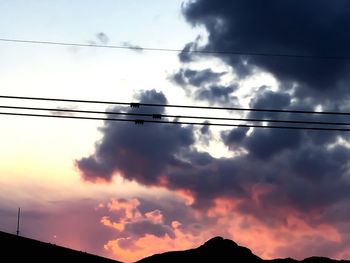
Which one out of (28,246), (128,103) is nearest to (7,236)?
(28,246)

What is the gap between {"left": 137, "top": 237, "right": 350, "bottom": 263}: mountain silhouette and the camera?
49.1 m

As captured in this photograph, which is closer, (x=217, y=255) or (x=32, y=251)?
(x=32, y=251)

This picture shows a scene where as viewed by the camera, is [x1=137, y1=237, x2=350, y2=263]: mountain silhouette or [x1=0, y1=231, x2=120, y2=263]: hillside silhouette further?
[x1=137, y1=237, x2=350, y2=263]: mountain silhouette

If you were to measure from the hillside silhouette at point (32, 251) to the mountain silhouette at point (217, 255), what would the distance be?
30.5 meters

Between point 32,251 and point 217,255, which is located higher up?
point 217,255

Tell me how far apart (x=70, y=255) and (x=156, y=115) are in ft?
20.1

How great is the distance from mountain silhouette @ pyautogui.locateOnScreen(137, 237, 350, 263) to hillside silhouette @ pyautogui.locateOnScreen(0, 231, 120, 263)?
30494 mm

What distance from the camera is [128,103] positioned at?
734 inches

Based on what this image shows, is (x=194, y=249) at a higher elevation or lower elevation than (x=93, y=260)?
higher

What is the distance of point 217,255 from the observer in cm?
5794

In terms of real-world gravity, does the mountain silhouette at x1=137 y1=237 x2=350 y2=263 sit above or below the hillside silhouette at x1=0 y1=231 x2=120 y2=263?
above

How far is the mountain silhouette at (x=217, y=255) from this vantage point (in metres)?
49.1

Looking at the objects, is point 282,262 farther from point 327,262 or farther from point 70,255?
point 70,255

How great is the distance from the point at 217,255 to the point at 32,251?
42.6 meters
